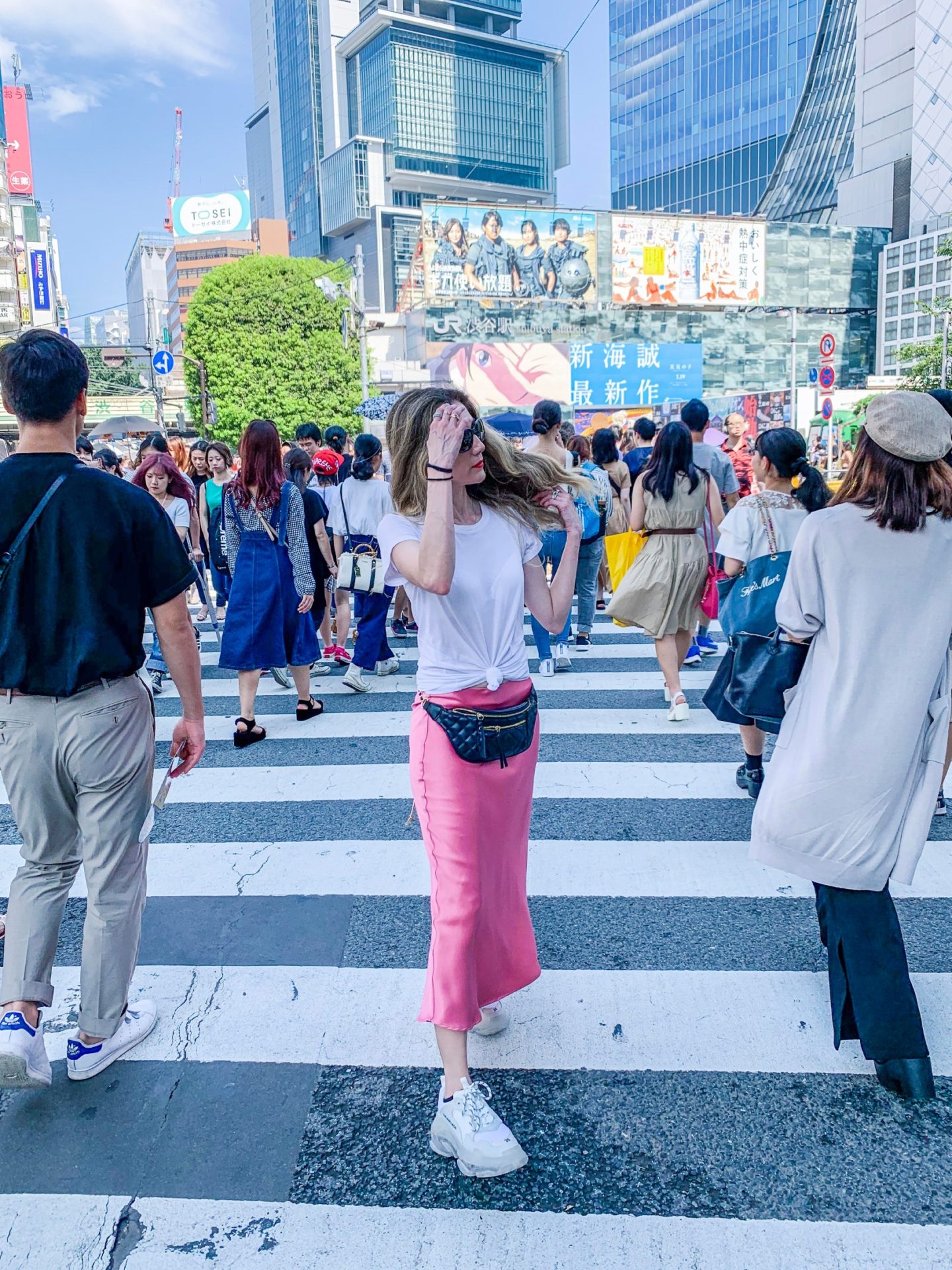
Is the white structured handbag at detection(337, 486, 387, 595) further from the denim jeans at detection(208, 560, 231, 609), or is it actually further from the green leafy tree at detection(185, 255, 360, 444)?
the green leafy tree at detection(185, 255, 360, 444)

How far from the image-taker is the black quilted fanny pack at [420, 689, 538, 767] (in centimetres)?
244

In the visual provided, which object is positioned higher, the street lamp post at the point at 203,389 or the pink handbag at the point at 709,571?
the street lamp post at the point at 203,389

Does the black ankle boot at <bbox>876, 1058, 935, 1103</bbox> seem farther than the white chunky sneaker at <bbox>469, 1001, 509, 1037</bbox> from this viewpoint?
No

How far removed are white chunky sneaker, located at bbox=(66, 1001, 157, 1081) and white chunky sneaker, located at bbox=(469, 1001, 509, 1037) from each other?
977 mm

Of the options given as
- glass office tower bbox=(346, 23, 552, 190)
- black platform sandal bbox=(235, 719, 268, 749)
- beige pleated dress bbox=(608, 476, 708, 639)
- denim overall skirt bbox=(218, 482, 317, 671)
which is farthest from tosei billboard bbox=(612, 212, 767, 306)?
glass office tower bbox=(346, 23, 552, 190)

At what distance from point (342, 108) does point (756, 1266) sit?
155128 mm

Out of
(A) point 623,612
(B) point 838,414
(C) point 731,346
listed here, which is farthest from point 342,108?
(A) point 623,612

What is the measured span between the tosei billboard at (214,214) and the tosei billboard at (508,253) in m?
69.0

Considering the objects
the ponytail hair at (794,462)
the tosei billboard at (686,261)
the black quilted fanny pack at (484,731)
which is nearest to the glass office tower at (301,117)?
the tosei billboard at (686,261)

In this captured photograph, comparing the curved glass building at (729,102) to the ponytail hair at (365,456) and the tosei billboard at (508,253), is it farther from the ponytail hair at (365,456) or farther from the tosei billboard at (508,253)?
the ponytail hair at (365,456)

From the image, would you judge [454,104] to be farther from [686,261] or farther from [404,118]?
[686,261]

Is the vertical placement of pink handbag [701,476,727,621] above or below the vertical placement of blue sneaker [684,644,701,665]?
above

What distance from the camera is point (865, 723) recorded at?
8.57 feet

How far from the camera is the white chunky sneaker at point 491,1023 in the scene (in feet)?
9.57
